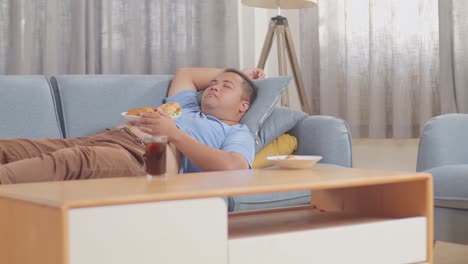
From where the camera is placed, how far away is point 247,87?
2896 mm

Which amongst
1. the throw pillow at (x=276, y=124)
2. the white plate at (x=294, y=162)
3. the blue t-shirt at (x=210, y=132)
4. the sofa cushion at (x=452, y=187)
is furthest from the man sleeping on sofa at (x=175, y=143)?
the sofa cushion at (x=452, y=187)

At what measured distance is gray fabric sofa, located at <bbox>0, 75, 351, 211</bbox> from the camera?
8.76 feet

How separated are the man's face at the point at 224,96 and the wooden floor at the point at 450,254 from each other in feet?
3.54

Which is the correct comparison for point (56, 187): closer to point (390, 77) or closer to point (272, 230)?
point (272, 230)

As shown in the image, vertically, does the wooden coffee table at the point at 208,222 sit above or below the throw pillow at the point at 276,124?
below

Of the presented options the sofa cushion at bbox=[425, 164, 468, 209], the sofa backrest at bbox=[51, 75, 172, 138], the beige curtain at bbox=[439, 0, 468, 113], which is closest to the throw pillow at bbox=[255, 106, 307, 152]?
the sofa backrest at bbox=[51, 75, 172, 138]

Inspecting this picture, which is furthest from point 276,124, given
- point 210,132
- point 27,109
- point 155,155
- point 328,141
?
point 155,155

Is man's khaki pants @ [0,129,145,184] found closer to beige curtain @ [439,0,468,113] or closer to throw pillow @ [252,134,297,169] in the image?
throw pillow @ [252,134,297,169]

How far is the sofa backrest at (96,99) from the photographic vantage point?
9.21 feet

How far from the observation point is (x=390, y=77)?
3.94 metres

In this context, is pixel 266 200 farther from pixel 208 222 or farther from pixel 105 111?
pixel 208 222

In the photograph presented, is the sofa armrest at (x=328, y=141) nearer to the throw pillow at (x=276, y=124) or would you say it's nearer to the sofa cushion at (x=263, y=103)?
the throw pillow at (x=276, y=124)

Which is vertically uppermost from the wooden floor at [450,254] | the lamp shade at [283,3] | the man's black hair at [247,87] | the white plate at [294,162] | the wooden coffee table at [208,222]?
the lamp shade at [283,3]

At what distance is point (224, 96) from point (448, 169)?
865mm
